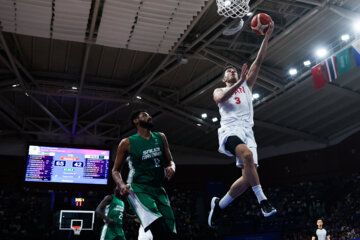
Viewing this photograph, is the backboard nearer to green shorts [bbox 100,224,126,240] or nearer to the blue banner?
the blue banner

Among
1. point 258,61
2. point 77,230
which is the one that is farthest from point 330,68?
point 77,230

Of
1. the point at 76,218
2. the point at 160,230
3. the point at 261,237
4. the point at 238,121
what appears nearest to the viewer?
the point at 160,230

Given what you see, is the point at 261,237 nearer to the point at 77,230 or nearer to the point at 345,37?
the point at 77,230

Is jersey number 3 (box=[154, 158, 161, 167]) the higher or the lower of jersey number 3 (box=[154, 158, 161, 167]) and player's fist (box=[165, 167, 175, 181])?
the higher

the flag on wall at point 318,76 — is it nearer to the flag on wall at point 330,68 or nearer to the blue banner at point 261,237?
the flag on wall at point 330,68

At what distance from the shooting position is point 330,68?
13.7 meters

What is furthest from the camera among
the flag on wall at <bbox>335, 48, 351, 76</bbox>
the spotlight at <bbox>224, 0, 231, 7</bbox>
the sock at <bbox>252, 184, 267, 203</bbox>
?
the flag on wall at <bbox>335, 48, 351, 76</bbox>

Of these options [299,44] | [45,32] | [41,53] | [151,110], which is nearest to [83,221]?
[151,110]

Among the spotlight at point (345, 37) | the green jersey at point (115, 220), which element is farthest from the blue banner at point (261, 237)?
the green jersey at point (115, 220)

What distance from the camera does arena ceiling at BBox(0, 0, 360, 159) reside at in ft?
38.6

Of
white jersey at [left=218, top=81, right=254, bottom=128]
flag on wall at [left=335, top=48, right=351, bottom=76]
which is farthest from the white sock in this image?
flag on wall at [left=335, top=48, right=351, bottom=76]

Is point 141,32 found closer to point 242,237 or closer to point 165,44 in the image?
point 165,44

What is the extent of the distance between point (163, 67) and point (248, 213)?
12.6 m

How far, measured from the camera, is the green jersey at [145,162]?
186 inches
